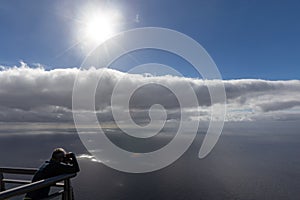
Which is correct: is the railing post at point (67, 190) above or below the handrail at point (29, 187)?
below

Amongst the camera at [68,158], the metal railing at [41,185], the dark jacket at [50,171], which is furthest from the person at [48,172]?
the camera at [68,158]

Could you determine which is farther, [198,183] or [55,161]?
[198,183]

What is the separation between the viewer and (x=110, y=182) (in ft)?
516

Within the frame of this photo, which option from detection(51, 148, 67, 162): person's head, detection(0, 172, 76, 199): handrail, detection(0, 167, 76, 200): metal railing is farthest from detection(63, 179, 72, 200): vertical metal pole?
detection(51, 148, 67, 162): person's head

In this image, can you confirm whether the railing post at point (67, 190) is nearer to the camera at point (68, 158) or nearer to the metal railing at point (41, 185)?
the metal railing at point (41, 185)

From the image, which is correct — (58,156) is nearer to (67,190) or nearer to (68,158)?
(68,158)

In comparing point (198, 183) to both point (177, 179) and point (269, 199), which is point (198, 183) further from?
point (269, 199)

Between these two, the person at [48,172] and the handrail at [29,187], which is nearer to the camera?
the handrail at [29,187]

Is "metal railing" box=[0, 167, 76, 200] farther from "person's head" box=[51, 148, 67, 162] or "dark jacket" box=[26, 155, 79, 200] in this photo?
"person's head" box=[51, 148, 67, 162]

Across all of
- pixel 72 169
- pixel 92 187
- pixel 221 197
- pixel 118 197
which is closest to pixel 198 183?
pixel 221 197

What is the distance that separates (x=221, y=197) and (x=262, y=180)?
174 feet

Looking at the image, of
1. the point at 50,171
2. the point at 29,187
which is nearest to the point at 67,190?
the point at 50,171

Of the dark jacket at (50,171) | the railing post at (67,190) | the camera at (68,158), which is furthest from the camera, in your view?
the camera at (68,158)

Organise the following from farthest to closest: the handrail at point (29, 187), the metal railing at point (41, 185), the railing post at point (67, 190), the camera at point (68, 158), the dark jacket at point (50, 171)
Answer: the camera at point (68, 158) < the dark jacket at point (50, 171) < the railing post at point (67, 190) < the metal railing at point (41, 185) < the handrail at point (29, 187)
